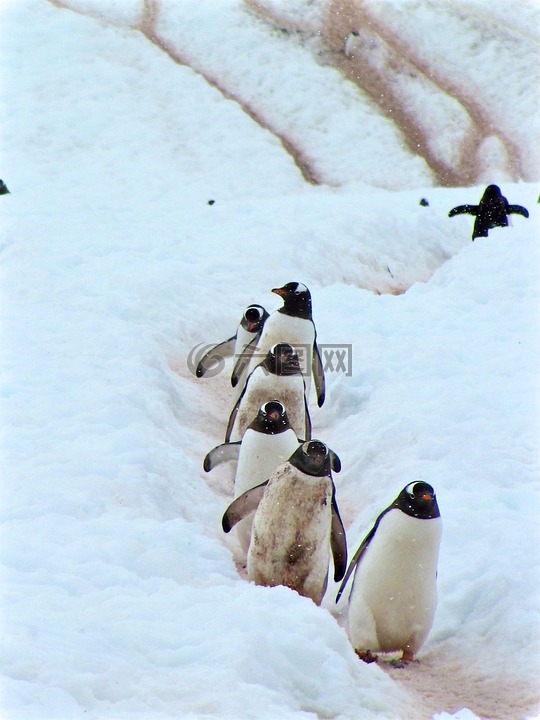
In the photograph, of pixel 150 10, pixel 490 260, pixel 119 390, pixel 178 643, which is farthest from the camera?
pixel 150 10

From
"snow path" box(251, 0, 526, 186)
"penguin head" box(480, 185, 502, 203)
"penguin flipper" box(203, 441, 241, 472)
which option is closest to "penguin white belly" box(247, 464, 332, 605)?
"penguin flipper" box(203, 441, 241, 472)

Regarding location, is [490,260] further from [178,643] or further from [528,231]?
[178,643]

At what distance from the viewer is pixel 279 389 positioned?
610cm

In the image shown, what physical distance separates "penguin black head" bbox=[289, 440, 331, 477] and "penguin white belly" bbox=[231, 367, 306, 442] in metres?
1.29

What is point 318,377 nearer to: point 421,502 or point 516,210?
point 421,502

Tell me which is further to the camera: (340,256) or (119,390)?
(340,256)

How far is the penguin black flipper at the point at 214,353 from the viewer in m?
7.79

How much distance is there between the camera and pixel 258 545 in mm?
4828

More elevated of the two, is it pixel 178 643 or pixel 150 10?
pixel 178 643

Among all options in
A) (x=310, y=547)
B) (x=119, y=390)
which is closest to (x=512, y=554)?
(x=310, y=547)

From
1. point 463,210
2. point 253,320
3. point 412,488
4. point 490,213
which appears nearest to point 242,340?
point 253,320

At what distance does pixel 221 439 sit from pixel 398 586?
2.70 meters

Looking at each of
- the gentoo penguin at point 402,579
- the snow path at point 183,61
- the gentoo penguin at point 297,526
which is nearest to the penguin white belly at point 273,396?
the gentoo penguin at point 297,526

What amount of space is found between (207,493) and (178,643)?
2381 millimetres
